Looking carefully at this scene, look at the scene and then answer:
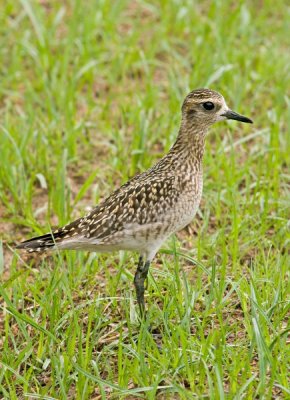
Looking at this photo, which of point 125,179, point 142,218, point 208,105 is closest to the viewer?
point 142,218

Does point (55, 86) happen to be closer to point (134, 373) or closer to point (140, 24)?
point (140, 24)

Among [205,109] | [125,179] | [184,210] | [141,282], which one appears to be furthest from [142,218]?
[125,179]

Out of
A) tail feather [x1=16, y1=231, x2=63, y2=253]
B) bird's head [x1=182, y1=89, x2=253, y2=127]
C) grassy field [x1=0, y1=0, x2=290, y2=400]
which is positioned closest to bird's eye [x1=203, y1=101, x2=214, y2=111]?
bird's head [x1=182, y1=89, x2=253, y2=127]

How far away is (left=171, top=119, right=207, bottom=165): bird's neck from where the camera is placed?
6707mm

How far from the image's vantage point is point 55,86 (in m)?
9.70

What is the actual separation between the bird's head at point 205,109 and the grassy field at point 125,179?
96 cm

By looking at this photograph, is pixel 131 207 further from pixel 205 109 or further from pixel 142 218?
pixel 205 109

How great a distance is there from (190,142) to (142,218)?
74 cm

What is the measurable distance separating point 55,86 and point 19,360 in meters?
4.28

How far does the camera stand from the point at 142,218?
6352 mm

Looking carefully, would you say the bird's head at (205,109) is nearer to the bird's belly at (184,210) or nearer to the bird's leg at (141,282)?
the bird's belly at (184,210)

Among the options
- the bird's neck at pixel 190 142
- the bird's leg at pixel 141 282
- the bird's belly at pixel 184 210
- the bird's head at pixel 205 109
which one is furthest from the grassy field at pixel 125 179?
the bird's head at pixel 205 109

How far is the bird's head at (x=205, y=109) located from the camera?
6711mm

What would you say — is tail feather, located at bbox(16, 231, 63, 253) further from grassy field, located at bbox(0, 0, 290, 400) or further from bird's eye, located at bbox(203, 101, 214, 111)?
bird's eye, located at bbox(203, 101, 214, 111)
